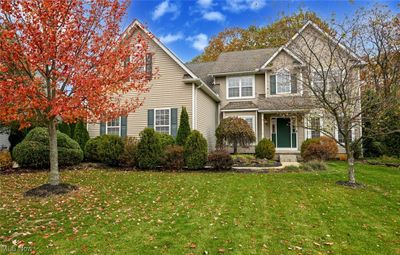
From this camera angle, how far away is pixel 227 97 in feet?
59.9

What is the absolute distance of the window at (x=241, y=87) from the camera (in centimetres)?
1788

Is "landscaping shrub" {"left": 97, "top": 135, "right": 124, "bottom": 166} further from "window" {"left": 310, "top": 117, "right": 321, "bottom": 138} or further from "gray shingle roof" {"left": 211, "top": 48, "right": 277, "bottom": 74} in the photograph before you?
"gray shingle roof" {"left": 211, "top": 48, "right": 277, "bottom": 74}

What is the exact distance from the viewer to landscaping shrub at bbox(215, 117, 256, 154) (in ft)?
48.6

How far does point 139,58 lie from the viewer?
26.1ft

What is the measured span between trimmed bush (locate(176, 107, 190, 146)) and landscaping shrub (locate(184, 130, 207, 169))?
1740 millimetres

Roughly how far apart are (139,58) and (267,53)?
14.0 metres

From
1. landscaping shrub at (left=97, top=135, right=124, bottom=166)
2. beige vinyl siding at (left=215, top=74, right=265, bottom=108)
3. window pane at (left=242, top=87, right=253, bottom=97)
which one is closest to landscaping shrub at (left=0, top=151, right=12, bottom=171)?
landscaping shrub at (left=97, top=135, right=124, bottom=166)

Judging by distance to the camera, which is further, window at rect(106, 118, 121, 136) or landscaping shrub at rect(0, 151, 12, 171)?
window at rect(106, 118, 121, 136)

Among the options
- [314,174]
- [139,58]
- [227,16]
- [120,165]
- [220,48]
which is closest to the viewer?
[139,58]

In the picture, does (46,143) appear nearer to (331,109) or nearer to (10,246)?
(10,246)

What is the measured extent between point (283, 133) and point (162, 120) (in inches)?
334

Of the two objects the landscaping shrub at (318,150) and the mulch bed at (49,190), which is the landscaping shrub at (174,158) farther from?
the landscaping shrub at (318,150)

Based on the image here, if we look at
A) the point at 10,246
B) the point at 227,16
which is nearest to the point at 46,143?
the point at 10,246

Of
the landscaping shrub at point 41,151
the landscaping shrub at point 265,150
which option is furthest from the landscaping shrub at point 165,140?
the landscaping shrub at point 265,150
